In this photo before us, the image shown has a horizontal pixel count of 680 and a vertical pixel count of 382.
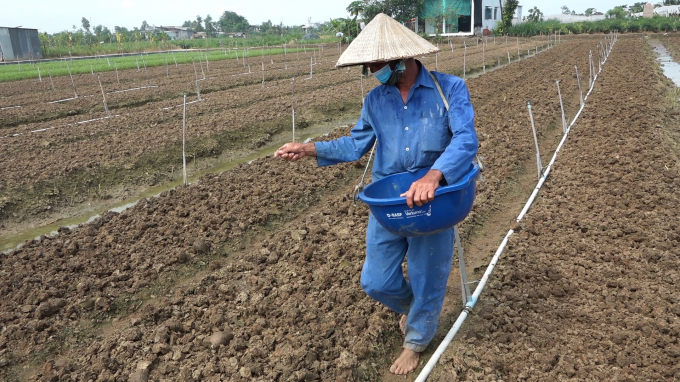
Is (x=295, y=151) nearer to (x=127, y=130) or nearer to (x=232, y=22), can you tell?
(x=127, y=130)

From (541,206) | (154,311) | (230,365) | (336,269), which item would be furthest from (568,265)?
(154,311)

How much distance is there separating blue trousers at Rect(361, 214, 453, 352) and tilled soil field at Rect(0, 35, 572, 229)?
5.52m

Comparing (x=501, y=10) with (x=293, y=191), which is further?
(x=501, y=10)

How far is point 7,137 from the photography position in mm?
9523

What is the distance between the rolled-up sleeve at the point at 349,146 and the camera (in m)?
2.90

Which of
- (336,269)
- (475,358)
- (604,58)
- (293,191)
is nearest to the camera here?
(475,358)

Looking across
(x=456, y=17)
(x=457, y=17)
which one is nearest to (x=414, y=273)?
(x=456, y=17)

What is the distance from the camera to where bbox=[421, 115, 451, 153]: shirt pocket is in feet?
8.80

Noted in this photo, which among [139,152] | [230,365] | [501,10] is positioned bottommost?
[230,365]

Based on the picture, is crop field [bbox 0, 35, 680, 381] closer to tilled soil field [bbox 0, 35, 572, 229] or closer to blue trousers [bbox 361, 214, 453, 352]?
tilled soil field [bbox 0, 35, 572, 229]

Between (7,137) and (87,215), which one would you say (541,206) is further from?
(7,137)

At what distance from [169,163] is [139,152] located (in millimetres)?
499

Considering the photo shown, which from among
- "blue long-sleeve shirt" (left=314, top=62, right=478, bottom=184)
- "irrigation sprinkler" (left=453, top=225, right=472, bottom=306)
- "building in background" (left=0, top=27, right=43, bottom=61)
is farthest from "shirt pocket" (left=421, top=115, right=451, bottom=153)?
"building in background" (left=0, top=27, right=43, bottom=61)

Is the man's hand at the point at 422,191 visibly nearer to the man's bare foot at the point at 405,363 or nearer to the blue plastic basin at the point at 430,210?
the blue plastic basin at the point at 430,210
